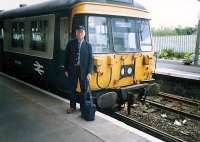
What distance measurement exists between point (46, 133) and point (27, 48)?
4.91 metres

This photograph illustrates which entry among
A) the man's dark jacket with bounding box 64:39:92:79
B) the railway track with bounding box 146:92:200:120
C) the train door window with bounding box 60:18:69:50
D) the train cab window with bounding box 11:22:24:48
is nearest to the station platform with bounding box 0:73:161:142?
the man's dark jacket with bounding box 64:39:92:79

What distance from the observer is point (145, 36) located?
29.7 feet

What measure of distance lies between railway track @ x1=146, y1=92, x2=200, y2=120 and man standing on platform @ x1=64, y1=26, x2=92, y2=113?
344 cm

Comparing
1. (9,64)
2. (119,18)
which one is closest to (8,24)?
(9,64)

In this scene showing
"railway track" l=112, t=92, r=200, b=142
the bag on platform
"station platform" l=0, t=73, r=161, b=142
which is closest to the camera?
"station platform" l=0, t=73, r=161, b=142

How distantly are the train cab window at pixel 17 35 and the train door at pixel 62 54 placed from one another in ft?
9.06

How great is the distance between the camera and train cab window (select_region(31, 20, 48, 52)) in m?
9.00

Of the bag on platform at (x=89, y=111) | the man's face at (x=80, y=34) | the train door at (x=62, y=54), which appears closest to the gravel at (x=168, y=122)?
the train door at (x=62, y=54)

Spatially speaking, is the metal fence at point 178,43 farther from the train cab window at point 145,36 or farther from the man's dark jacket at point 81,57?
the man's dark jacket at point 81,57

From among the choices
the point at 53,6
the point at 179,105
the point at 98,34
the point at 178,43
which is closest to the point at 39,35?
the point at 53,6

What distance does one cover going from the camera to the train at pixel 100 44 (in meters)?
7.61

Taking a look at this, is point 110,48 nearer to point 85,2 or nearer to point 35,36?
point 85,2

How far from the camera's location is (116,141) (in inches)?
219

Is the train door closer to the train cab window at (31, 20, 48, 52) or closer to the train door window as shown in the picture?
the train door window
